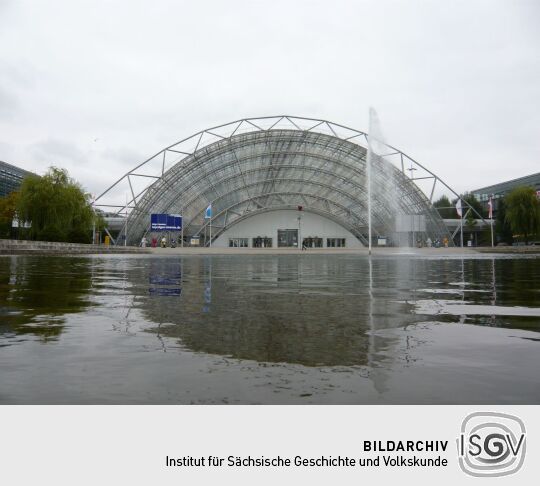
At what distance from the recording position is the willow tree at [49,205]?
55469 mm

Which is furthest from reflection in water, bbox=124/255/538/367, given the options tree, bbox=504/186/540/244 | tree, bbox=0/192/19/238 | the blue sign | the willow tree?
tree, bbox=0/192/19/238

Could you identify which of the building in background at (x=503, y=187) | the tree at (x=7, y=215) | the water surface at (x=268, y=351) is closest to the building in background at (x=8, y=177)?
the tree at (x=7, y=215)

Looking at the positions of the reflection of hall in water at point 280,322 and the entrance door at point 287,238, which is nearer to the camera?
the reflection of hall in water at point 280,322

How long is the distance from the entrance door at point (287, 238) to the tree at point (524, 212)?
37.5 m

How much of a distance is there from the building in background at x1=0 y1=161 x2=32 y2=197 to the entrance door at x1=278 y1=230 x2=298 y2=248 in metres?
93.7

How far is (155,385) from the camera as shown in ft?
10.2

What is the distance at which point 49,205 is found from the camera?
56.1 m

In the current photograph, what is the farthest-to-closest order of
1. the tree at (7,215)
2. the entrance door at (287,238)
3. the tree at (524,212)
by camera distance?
the entrance door at (287,238), the tree at (7,215), the tree at (524,212)

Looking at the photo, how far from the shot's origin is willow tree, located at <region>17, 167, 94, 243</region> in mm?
55469

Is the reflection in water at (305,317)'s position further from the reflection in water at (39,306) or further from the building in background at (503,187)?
the building in background at (503,187)
